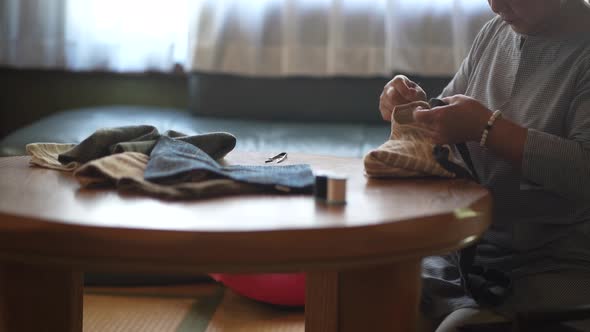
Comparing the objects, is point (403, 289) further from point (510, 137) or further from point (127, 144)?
point (127, 144)

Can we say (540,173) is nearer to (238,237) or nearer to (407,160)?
(407,160)

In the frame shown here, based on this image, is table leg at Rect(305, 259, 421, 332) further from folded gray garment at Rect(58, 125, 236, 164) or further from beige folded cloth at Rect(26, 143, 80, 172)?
beige folded cloth at Rect(26, 143, 80, 172)

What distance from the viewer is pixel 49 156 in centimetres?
131

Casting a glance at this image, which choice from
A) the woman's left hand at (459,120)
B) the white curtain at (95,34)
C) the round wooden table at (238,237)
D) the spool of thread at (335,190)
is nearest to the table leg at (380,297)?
the round wooden table at (238,237)

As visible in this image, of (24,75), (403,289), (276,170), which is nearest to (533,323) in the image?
(403,289)

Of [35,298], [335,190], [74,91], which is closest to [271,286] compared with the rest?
[35,298]

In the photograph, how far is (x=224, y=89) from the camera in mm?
2717

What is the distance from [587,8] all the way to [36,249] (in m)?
1.03

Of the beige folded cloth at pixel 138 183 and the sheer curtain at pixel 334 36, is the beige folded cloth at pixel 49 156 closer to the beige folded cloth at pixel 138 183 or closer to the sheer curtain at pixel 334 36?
the beige folded cloth at pixel 138 183

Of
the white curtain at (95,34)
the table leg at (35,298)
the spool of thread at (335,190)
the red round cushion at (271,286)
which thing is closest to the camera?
the spool of thread at (335,190)

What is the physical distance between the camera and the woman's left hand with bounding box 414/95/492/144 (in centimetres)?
119

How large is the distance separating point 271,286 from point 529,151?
918mm

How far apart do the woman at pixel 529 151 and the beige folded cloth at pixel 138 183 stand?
340 mm

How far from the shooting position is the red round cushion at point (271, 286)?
1913mm
